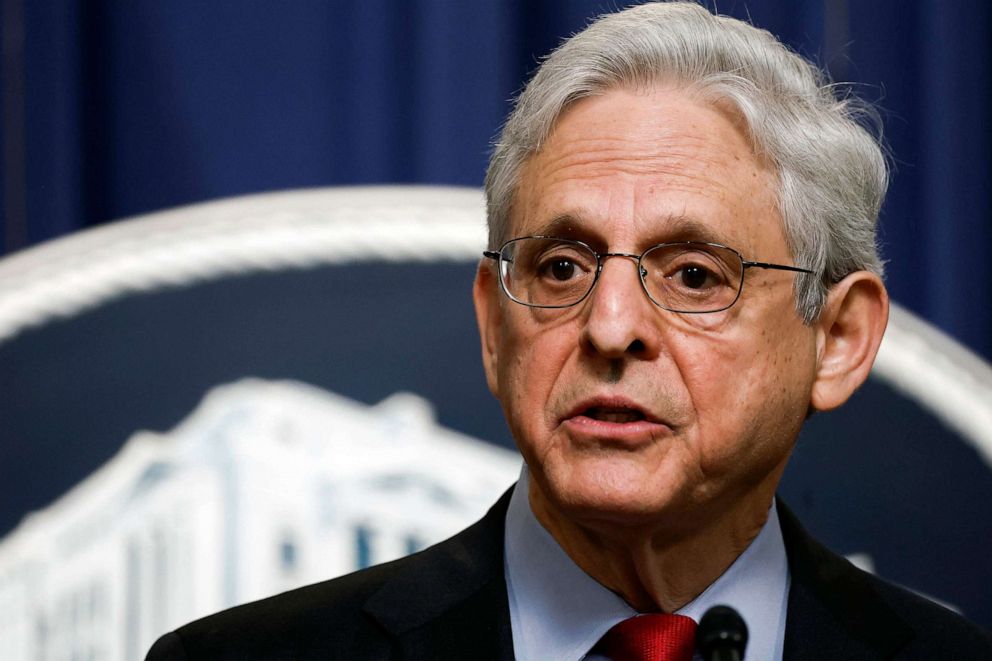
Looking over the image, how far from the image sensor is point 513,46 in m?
2.37

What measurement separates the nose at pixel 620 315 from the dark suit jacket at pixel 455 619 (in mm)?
364

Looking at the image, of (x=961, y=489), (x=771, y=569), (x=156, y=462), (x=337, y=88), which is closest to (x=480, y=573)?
(x=771, y=569)

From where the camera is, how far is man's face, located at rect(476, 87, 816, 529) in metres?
1.35

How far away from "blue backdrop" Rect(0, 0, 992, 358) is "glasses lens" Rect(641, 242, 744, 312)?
100 cm

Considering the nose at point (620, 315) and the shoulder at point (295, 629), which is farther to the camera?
the shoulder at point (295, 629)

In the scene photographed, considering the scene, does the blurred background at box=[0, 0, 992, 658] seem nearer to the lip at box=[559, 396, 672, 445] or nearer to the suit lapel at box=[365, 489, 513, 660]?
the suit lapel at box=[365, 489, 513, 660]

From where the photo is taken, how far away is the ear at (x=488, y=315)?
163cm

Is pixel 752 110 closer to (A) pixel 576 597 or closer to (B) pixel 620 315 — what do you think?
(B) pixel 620 315

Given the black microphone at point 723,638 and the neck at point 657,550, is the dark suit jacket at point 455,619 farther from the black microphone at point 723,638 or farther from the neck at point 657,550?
the black microphone at point 723,638

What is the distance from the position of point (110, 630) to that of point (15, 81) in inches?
44.3

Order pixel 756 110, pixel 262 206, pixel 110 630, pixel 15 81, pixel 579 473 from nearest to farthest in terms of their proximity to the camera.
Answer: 1. pixel 579 473
2. pixel 756 110
3. pixel 110 630
4. pixel 262 206
5. pixel 15 81

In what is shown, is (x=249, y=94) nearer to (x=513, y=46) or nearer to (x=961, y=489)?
(x=513, y=46)

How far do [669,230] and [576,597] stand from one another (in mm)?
469

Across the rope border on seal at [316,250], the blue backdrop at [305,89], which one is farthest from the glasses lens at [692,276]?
the blue backdrop at [305,89]
